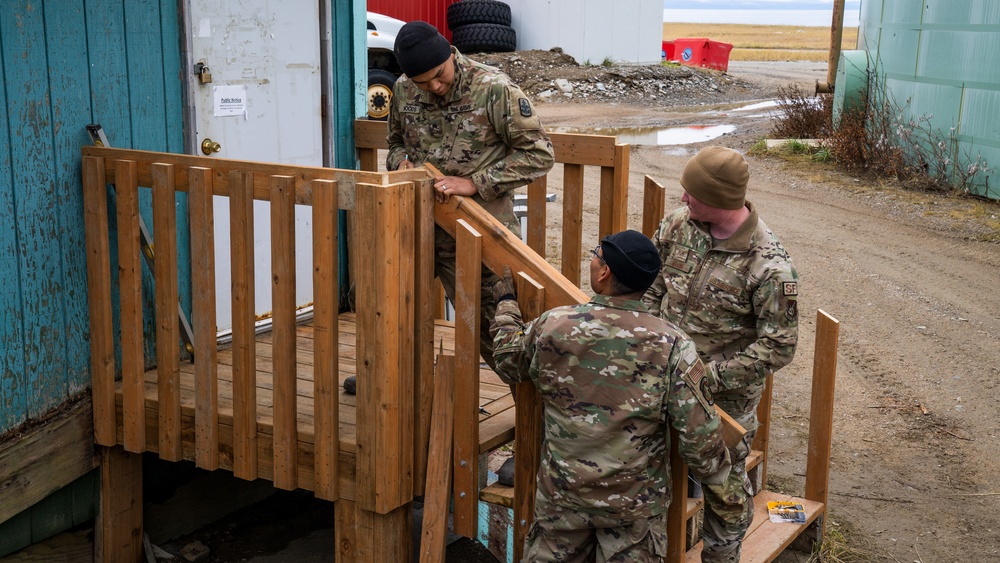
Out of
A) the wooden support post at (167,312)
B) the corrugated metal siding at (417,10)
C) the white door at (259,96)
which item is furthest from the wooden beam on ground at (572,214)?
the corrugated metal siding at (417,10)

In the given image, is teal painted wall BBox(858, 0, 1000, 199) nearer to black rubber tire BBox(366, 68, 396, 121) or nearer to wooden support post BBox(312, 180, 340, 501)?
black rubber tire BBox(366, 68, 396, 121)

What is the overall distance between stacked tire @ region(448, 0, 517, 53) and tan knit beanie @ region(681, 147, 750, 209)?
2043 cm

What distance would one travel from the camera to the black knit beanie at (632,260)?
318 centimetres

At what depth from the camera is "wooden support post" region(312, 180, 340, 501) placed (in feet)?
12.5

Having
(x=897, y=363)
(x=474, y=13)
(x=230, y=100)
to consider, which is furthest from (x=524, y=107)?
(x=474, y=13)

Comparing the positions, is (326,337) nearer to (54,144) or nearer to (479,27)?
(54,144)

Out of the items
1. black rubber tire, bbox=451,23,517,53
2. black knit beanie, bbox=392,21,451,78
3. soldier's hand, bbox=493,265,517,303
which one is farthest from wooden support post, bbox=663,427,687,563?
black rubber tire, bbox=451,23,517,53

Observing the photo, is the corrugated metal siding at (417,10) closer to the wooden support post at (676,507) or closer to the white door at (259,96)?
the white door at (259,96)

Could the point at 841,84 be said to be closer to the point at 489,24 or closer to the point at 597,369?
the point at 489,24

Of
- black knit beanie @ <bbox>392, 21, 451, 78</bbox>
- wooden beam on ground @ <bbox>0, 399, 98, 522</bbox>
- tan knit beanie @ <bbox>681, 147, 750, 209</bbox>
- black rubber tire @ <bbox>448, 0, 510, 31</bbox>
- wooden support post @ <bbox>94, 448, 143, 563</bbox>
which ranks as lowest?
wooden support post @ <bbox>94, 448, 143, 563</bbox>

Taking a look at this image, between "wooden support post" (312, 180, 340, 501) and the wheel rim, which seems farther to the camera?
the wheel rim

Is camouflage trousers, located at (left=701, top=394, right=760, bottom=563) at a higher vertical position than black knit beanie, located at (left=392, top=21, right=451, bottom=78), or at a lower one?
lower

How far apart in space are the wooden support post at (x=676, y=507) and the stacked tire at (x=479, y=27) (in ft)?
68.4

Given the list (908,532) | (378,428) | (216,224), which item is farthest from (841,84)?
(378,428)
